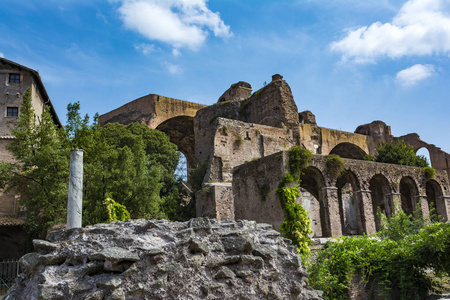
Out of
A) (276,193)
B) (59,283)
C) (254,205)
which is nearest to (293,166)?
(276,193)

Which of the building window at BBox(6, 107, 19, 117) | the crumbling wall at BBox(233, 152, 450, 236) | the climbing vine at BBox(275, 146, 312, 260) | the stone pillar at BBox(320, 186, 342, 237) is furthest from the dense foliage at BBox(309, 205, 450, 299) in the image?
the building window at BBox(6, 107, 19, 117)

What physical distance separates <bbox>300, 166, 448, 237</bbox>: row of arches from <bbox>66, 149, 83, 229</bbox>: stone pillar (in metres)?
8.93

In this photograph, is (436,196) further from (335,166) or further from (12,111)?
(12,111)

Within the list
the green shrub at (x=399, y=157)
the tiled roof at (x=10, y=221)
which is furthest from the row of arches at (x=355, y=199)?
the tiled roof at (x=10, y=221)

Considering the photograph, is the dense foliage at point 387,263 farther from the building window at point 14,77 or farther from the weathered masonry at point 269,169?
the building window at point 14,77

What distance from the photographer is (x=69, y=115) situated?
17766mm

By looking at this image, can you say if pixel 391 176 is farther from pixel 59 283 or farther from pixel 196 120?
pixel 59 283

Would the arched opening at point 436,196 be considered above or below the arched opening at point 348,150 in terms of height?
below

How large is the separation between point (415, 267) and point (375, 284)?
33.5 inches

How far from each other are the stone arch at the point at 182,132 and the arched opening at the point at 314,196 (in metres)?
13.5

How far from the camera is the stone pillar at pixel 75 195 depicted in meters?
8.38

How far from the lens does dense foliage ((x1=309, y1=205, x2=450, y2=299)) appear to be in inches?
307

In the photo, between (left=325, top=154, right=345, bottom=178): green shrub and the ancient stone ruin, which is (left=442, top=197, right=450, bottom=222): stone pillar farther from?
the ancient stone ruin

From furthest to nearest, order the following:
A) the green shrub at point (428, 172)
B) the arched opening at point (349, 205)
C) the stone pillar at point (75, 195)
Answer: the green shrub at point (428, 172)
the arched opening at point (349, 205)
the stone pillar at point (75, 195)
